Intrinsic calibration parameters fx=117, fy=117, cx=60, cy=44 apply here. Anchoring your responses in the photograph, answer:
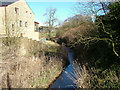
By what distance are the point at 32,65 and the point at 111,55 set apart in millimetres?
4363

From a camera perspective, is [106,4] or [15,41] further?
[15,41]

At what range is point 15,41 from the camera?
8.82 metres

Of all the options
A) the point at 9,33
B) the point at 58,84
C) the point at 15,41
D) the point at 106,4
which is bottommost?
the point at 58,84

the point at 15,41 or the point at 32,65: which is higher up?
the point at 15,41

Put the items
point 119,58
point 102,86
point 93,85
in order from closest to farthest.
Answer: point 102,86 < point 93,85 < point 119,58

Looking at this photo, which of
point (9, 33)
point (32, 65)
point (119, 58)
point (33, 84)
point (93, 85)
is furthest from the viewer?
point (9, 33)

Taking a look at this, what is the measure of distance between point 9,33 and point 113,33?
6.71 meters

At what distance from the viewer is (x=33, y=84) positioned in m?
5.96

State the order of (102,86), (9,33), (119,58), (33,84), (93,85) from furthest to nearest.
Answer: (9,33) < (33,84) < (119,58) < (93,85) < (102,86)

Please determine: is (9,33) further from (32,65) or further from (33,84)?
(33,84)

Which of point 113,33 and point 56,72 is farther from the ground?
point 113,33

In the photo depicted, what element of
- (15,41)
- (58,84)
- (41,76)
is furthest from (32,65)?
(15,41)

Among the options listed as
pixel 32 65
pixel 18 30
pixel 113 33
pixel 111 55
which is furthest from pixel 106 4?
pixel 18 30

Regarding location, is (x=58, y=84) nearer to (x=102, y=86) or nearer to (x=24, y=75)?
(x=24, y=75)
